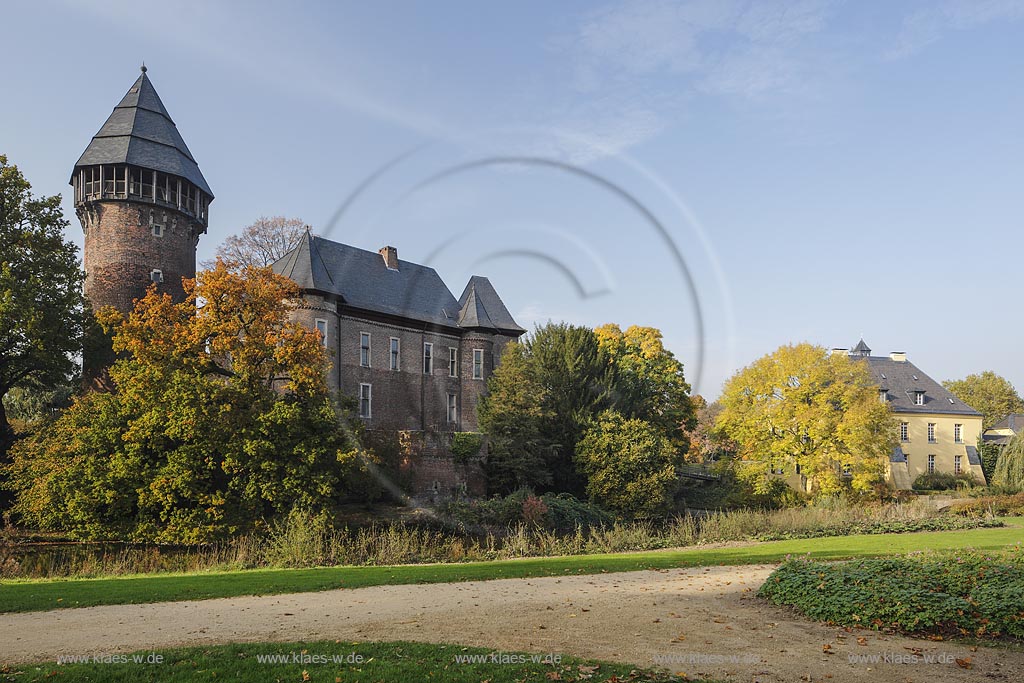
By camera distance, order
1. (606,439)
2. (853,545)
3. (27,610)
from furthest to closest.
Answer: (606,439) → (853,545) → (27,610)

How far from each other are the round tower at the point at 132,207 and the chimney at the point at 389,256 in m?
11.2

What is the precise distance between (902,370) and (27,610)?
196 ft

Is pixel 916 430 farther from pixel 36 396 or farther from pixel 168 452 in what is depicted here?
pixel 36 396

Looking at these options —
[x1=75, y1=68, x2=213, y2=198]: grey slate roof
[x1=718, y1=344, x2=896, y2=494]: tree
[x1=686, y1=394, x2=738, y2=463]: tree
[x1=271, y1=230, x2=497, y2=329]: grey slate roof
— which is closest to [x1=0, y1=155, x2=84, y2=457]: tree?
[x1=75, y1=68, x2=213, y2=198]: grey slate roof

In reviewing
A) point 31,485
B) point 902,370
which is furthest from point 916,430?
point 31,485

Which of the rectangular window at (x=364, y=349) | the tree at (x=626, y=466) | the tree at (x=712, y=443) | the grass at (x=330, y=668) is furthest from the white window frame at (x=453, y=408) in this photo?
the grass at (x=330, y=668)

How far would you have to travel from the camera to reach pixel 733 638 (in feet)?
32.8

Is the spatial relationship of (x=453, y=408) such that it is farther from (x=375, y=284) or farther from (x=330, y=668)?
(x=330, y=668)

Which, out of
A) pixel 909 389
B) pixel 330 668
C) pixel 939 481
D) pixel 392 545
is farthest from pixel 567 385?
pixel 909 389

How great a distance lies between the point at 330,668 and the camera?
26.8 feet

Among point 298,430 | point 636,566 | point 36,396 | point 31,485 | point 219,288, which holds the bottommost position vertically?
point 636,566

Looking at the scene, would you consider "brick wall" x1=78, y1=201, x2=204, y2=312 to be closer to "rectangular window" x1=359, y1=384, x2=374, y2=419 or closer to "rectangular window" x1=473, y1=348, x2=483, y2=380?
"rectangular window" x1=359, y1=384, x2=374, y2=419

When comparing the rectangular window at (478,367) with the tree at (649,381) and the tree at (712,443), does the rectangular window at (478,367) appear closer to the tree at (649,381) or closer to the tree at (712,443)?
the tree at (649,381)

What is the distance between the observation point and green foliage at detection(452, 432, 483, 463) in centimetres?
3300
